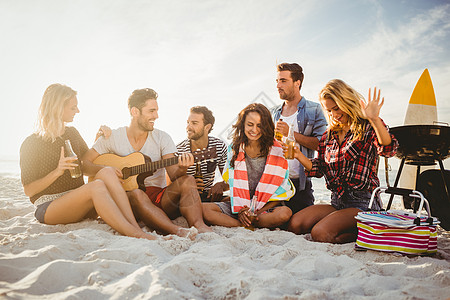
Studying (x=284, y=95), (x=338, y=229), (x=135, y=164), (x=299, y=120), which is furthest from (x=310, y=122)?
(x=135, y=164)

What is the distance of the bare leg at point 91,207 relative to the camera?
9.40 feet

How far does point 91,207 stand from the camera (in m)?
3.18

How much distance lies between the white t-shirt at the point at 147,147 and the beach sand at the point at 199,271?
122 centimetres

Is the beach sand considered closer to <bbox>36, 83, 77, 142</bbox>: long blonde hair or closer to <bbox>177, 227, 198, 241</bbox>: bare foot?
<bbox>177, 227, 198, 241</bbox>: bare foot

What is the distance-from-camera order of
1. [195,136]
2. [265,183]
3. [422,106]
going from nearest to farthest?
[265,183], [195,136], [422,106]

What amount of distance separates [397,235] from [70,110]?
353 centimetres

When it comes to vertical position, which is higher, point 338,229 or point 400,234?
point 400,234

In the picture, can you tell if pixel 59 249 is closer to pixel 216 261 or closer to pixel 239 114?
pixel 216 261

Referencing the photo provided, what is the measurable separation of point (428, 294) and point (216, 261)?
4.24ft

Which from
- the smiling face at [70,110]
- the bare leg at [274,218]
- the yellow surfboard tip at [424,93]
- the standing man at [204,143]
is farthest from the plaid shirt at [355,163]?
the yellow surfboard tip at [424,93]

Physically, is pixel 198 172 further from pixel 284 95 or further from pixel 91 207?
pixel 284 95

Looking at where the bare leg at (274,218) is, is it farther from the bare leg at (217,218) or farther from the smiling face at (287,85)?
the smiling face at (287,85)

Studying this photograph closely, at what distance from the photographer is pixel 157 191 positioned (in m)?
3.76

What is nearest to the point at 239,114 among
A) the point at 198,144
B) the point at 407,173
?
the point at 198,144
